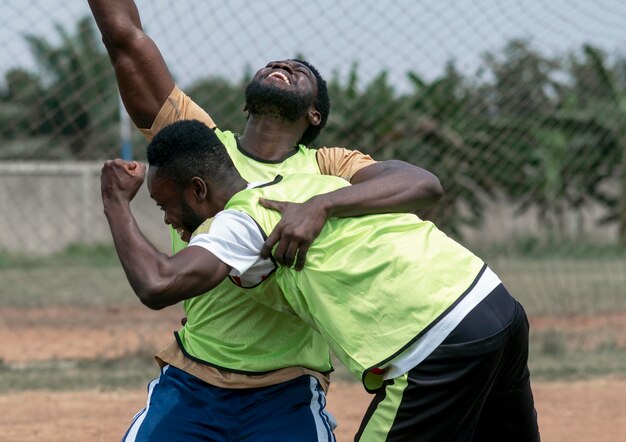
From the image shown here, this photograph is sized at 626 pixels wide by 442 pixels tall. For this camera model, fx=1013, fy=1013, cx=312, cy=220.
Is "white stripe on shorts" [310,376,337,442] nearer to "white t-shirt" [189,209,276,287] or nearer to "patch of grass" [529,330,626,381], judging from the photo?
"white t-shirt" [189,209,276,287]

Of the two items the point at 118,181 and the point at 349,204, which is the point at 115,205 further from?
the point at 349,204

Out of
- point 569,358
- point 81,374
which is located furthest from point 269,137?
point 569,358

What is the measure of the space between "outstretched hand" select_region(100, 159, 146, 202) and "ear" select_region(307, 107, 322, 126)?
3.20 feet

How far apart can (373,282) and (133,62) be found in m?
1.61

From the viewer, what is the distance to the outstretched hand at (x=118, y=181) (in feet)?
10.2

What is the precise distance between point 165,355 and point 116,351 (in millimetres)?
5776

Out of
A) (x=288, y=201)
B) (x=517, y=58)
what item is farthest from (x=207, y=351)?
(x=517, y=58)

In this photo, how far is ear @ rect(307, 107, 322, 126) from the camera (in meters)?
3.93

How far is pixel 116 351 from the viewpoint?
366 inches

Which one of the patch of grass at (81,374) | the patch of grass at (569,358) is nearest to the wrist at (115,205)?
the patch of grass at (81,374)

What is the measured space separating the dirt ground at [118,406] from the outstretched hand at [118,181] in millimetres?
2937

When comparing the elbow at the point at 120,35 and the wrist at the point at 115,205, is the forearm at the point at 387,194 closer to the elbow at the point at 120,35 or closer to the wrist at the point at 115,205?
the wrist at the point at 115,205

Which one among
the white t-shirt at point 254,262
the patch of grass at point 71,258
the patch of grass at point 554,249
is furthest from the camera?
the patch of grass at point 554,249

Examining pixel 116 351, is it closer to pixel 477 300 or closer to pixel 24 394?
pixel 24 394
